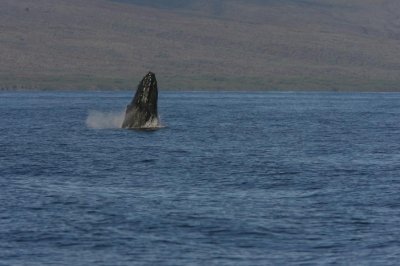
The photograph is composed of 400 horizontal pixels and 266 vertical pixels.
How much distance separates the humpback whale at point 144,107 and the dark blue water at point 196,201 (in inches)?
113

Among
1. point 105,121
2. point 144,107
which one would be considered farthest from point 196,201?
point 105,121

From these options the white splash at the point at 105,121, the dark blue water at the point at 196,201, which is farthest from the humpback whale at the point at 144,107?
the white splash at the point at 105,121

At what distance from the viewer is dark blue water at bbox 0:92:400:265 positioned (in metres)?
26.6

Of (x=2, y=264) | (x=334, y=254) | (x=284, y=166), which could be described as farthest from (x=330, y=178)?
(x=2, y=264)

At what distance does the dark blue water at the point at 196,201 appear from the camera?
1047 inches

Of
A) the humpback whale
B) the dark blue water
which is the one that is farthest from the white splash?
the dark blue water

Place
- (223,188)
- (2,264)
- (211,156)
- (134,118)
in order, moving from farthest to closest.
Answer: (134,118)
(211,156)
(223,188)
(2,264)

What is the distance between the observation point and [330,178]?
39.7 meters

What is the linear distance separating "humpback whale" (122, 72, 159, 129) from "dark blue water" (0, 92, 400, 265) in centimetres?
287

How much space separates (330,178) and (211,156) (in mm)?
9692

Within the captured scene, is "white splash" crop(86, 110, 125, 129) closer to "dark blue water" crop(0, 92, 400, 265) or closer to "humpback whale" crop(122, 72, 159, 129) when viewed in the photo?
"humpback whale" crop(122, 72, 159, 129)

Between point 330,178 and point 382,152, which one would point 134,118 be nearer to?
point 382,152

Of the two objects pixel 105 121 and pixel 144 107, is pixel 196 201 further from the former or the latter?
pixel 105 121

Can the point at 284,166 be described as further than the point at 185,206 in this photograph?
Yes
